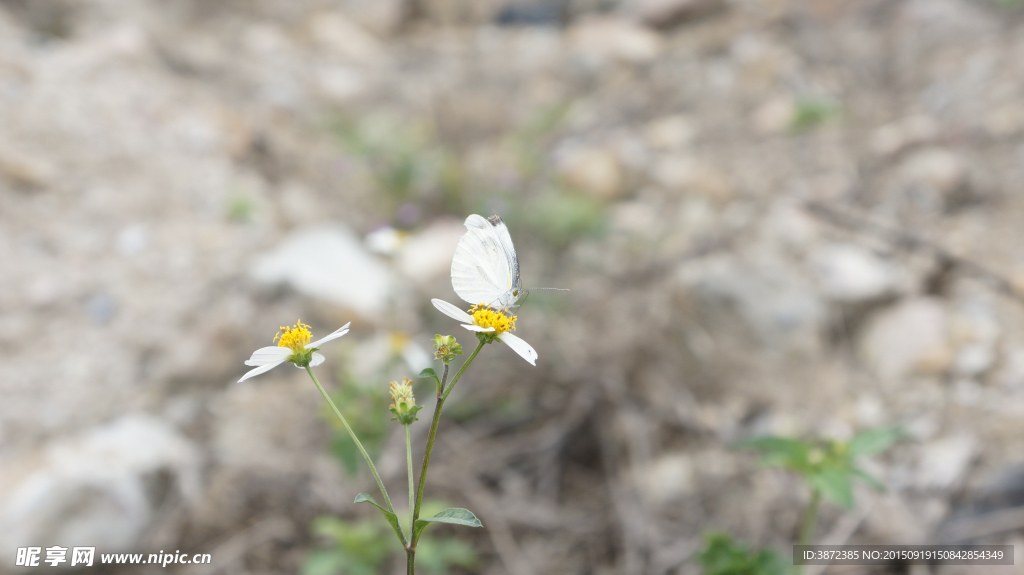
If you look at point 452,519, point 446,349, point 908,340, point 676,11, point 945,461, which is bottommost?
point 452,519

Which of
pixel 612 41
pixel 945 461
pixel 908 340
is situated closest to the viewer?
pixel 945 461

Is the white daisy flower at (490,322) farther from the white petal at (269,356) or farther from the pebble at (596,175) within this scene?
the pebble at (596,175)

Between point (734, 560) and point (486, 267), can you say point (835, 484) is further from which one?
point (486, 267)

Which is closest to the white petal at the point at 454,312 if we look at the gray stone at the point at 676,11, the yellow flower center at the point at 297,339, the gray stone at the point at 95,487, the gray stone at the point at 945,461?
the yellow flower center at the point at 297,339

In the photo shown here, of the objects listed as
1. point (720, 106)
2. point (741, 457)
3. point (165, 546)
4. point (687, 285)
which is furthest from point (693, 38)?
point (165, 546)

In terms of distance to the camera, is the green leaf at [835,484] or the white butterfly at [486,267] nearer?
the white butterfly at [486,267]

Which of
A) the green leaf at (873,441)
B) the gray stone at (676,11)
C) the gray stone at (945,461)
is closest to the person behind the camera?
the green leaf at (873,441)

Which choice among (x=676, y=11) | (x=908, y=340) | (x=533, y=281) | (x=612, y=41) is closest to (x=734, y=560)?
(x=908, y=340)

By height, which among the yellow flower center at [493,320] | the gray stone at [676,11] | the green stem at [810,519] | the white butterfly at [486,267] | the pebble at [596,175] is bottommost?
the green stem at [810,519]

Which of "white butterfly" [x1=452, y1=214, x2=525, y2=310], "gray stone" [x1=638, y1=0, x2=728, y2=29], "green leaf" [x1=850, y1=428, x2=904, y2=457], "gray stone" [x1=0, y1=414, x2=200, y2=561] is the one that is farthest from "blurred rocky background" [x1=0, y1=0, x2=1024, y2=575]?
"white butterfly" [x1=452, y1=214, x2=525, y2=310]

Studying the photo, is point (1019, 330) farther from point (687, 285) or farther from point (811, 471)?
point (811, 471)
